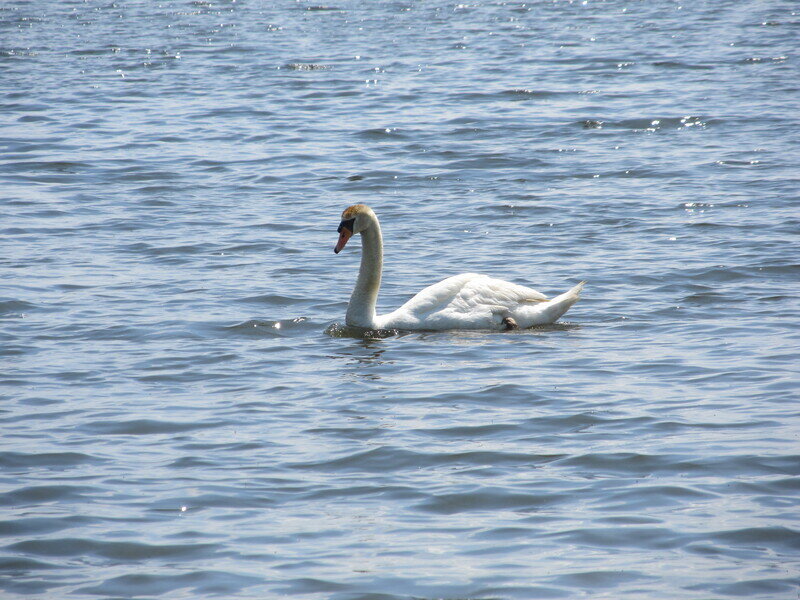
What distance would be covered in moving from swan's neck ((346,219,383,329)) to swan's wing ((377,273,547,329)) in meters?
0.34

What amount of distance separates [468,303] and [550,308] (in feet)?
2.14

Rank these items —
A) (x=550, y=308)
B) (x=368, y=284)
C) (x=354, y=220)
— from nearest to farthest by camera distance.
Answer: (x=550, y=308) → (x=368, y=284) → (x=354, y=220)

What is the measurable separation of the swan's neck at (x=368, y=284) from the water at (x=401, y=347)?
0.31 metres

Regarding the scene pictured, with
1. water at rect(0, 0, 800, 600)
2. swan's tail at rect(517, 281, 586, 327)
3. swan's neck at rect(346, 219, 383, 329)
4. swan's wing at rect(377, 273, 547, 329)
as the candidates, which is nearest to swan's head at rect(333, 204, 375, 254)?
swan's neck at rect(346, 219, 383, 329)

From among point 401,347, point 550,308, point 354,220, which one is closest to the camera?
point 401,347

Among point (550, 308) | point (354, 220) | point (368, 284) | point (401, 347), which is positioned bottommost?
point (401, 347)

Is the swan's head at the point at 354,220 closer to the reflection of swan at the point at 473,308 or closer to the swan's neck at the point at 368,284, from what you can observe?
the swan's neck at the point at 368,284

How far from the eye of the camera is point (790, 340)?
9.45 meters

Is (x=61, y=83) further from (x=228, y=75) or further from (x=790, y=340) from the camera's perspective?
(x=790, y=340)

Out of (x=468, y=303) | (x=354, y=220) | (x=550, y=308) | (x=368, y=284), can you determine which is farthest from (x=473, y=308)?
(x=354, y=220)

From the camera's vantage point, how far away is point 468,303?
10195 millimetres

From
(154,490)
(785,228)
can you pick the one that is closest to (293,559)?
(154,490)

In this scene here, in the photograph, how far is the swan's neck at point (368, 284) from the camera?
1040cm

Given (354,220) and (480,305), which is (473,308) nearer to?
(480,305)
